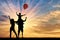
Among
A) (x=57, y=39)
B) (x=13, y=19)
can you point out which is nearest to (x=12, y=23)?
(x=13, y=19)

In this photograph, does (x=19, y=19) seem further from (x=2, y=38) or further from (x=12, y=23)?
(x=2, y=38)

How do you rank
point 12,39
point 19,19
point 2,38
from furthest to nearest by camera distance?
point 2,38
point 12,39
point 19,19

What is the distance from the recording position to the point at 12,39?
28.5m

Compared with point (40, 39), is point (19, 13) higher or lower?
higher

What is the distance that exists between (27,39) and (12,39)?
452cm

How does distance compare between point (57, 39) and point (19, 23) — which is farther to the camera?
point (57, 39)

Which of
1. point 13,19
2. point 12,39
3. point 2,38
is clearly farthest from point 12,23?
point 2,38

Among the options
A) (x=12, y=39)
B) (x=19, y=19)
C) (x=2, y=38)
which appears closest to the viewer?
(x=19, y=19)

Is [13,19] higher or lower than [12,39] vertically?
higher

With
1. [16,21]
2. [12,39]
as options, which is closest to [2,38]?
[12,39]

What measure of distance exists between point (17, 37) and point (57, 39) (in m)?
6.64

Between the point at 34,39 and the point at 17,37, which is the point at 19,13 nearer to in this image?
the point at 17,37

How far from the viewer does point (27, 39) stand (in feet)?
107

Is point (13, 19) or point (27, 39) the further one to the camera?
point (27, 39)
